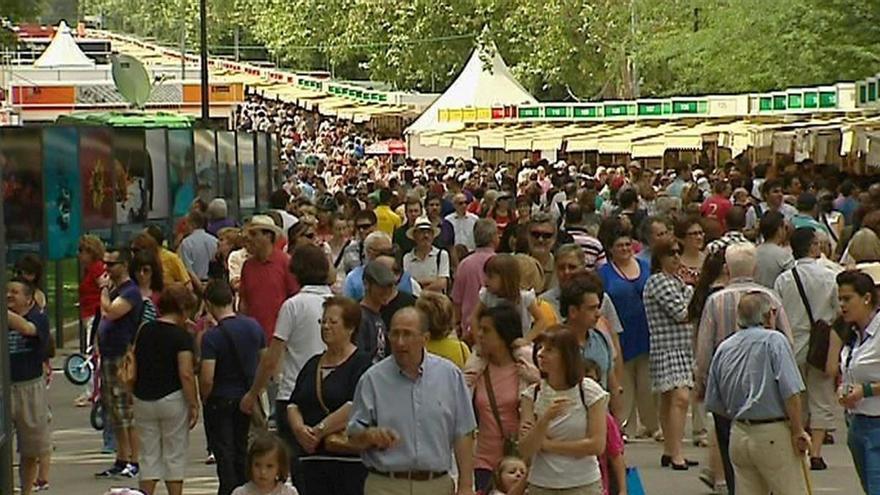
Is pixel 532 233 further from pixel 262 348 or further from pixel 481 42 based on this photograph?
pixel 481 42

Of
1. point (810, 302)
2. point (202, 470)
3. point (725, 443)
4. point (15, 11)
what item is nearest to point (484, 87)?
point (15, 11)

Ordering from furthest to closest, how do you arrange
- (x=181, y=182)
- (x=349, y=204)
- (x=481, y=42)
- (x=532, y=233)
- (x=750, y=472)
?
1. (x=481, y=42)
2. (x=181, y=182)
3. (x=349, y=204)
4. (x=532, y=233)
5. (x=750, y=472)

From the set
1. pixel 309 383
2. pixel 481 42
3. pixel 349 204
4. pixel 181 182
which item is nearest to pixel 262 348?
pixel 309 383

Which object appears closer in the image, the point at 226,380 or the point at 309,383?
the point at 309,383

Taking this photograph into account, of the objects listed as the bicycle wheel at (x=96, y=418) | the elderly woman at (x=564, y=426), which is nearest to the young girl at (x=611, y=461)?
the elderly woman at (x=564, y=426)

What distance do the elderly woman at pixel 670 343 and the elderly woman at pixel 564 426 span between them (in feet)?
14.5

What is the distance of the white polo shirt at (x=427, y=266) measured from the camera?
15.6m

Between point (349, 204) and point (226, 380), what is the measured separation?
10.4 m

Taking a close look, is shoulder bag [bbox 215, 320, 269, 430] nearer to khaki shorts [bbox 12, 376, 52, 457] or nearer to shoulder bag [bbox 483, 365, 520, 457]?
khaki shorts [bbox 12, 376, 52, 457]

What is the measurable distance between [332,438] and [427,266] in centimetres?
612

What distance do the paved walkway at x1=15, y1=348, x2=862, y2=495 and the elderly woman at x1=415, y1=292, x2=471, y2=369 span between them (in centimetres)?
324

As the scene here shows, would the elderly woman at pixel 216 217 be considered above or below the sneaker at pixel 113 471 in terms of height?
above

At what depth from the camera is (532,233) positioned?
47.4ft

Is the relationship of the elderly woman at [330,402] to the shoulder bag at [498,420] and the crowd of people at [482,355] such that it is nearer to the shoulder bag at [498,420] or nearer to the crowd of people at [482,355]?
the crowd of people at [482,355]
